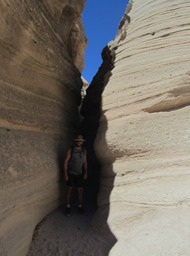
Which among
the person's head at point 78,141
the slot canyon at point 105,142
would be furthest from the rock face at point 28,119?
the person's head at point 78,141

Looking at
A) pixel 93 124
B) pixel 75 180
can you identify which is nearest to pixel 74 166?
pixel 75 180

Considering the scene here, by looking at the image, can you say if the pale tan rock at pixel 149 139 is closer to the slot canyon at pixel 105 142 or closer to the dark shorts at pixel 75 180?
the slot canyon at pixel 105 142

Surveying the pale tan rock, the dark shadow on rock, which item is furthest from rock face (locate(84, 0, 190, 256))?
the dark shadow on rock

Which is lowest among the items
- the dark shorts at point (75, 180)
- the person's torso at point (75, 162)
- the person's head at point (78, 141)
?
the dark shorts at point (75, 180)

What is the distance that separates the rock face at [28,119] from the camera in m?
3.77

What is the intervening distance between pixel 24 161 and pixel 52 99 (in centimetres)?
181

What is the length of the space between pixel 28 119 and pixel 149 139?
6.42ft

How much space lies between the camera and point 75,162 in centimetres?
530

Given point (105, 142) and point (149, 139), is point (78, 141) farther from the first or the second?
point (149, 139)

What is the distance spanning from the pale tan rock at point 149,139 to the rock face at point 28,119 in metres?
0.92

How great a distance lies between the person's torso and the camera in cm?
530

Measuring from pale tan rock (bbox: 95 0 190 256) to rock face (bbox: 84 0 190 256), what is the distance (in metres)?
0.01

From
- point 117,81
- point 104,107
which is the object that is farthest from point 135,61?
point 104,107

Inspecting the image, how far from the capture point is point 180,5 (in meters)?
6.52
